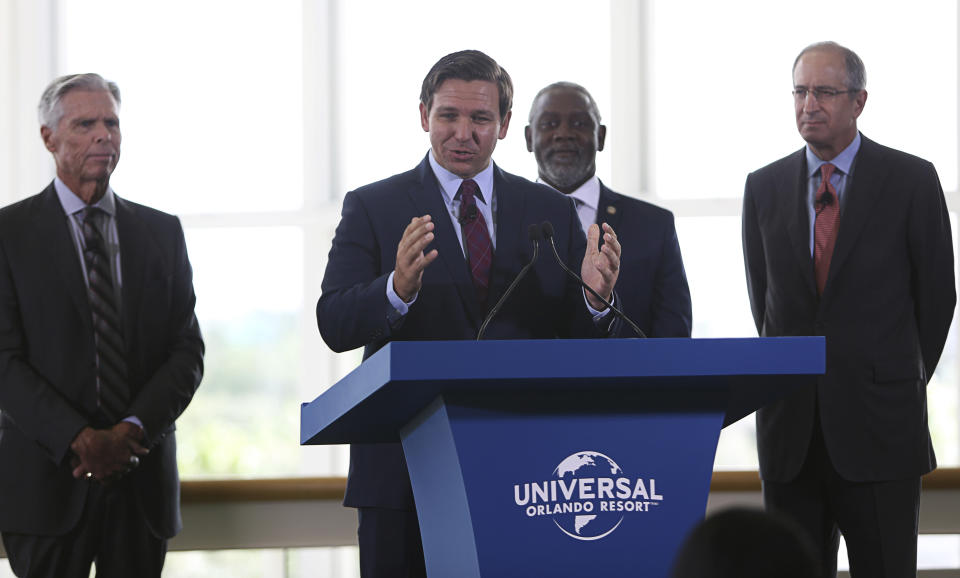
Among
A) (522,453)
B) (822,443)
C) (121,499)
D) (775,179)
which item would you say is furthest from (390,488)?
(775,179)

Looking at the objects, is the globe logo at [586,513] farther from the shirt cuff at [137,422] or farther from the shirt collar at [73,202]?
the shirt collar at [73,202]

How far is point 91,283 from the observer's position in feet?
9.25

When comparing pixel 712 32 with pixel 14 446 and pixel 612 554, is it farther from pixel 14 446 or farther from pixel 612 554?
pixel 612 554

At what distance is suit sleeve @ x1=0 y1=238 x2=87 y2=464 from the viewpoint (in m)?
2.62

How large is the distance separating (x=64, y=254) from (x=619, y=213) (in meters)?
1.50

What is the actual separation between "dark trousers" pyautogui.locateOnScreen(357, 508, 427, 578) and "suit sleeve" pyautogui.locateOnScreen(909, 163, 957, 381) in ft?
5.05

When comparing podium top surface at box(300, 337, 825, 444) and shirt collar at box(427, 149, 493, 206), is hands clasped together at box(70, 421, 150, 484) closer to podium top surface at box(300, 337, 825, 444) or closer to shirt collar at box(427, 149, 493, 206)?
shirt collar at box(427, 149, 493, 206)

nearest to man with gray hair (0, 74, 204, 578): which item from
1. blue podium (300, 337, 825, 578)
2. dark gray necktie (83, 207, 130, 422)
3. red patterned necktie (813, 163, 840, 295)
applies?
dark gray necktie (83, 207, 130, 422)

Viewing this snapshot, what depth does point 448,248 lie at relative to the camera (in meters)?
2.02

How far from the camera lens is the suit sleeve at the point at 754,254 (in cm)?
297

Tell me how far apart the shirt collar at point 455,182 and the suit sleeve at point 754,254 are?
107 centimetres

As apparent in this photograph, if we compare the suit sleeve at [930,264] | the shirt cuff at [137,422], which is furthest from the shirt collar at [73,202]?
the suit sleeve at [930,264]

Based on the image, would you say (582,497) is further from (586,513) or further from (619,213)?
(619,213)

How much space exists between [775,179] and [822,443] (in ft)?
2.35
